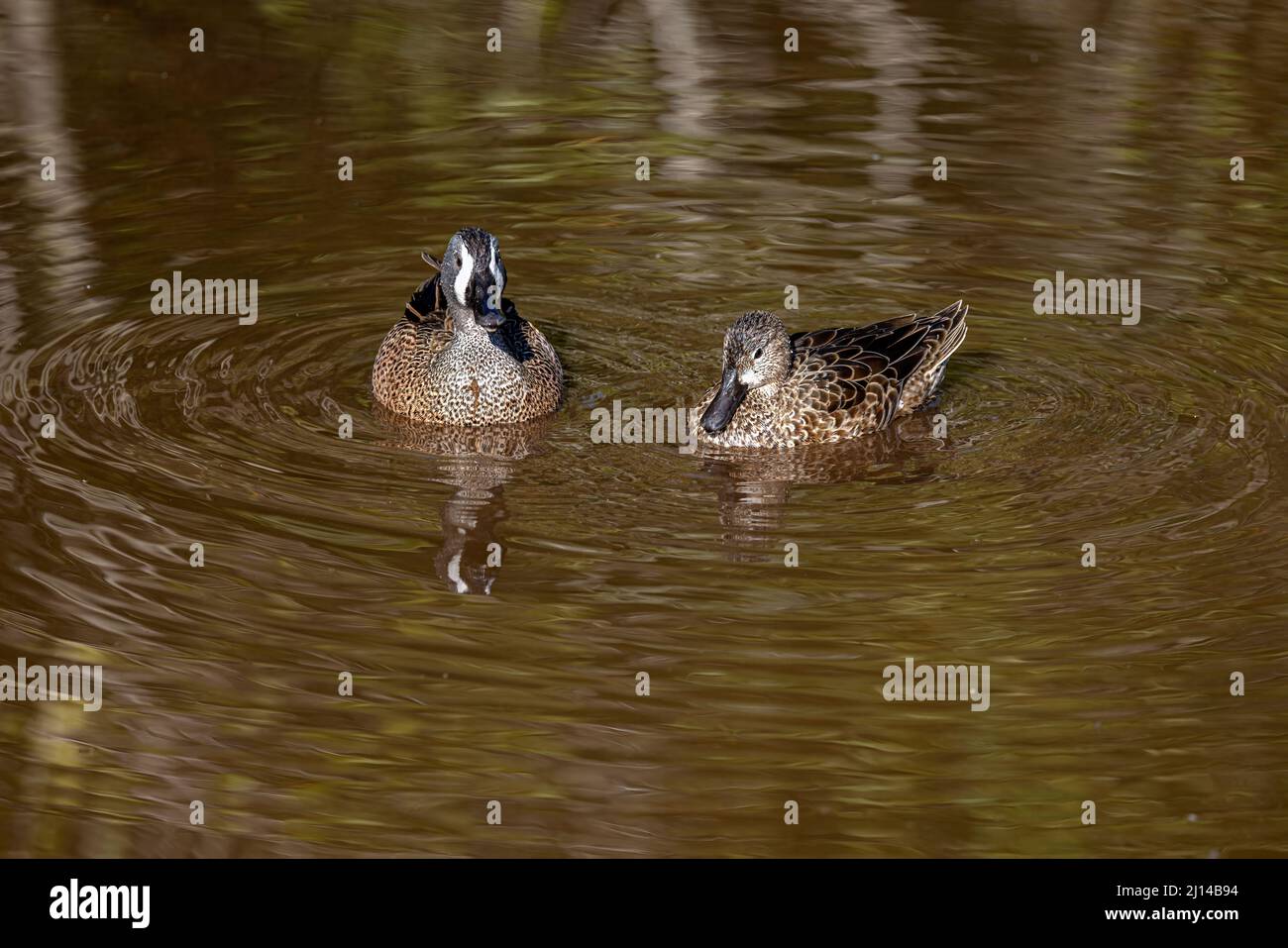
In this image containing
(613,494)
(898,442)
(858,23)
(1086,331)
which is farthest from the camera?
(858,23)

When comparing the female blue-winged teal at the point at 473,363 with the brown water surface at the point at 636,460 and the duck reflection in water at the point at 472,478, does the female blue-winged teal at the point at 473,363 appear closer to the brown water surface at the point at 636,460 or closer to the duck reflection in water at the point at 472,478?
the duck reflection in water at the point at 472,478

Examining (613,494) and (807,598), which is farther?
(613,494)

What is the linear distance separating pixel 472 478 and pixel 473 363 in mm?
1037

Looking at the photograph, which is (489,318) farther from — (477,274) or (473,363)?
(473,363)

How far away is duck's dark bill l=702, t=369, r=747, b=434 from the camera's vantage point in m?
10.6

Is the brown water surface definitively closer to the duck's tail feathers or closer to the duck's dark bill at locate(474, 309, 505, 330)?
the duck's tail feathers

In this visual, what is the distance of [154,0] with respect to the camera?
18391 millimetres

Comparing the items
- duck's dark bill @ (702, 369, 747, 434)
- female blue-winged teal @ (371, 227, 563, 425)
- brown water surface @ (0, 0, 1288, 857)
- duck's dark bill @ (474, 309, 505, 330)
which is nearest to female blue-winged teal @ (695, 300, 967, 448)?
duck's dark bill @ (702, 369, 747, 434)

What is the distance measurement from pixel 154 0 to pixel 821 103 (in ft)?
21.4

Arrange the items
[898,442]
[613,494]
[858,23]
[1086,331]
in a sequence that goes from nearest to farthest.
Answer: [613,494]
[898,442]
[1086,331]
[858,23]

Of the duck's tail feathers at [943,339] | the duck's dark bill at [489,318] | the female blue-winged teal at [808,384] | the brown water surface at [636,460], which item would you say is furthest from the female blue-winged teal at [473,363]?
the duck's tail feathers at [943,339]

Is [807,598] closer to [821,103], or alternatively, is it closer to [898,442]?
[898,442]

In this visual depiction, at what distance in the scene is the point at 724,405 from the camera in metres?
10.6

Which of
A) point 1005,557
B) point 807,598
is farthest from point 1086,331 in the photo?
point 807,598
